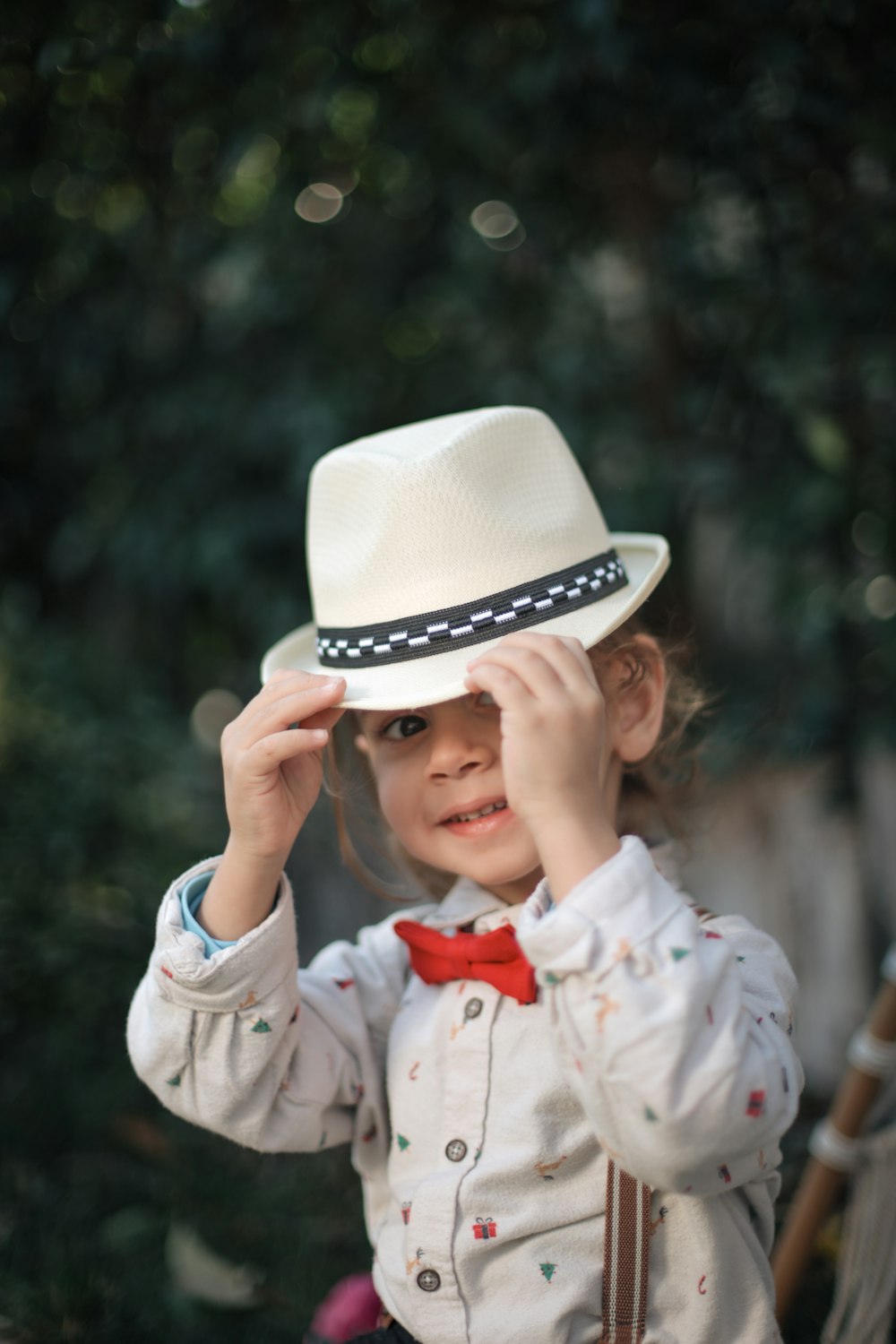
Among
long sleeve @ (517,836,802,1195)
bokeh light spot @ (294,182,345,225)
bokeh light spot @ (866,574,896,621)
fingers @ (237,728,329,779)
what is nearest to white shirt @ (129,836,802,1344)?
long sleeve @ (517,836,802,1195)

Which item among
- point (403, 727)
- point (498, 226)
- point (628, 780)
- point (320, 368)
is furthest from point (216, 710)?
point (403, 727)

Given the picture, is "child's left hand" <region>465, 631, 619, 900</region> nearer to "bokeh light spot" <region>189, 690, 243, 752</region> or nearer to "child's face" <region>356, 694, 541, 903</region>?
"child's face" <region>356, 694, 541, 903</region>

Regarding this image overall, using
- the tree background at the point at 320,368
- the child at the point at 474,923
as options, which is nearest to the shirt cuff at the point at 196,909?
the child at the point at 474,923

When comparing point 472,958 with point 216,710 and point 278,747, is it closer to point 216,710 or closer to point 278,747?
point 278,747

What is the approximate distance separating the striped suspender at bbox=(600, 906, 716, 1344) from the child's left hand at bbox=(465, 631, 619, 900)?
44 centimetres

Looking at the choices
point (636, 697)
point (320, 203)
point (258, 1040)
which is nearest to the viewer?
point (258, 1040)

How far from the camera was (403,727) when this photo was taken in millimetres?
1562

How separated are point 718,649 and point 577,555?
170cm

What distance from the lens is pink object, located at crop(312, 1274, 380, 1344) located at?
175 centimetres

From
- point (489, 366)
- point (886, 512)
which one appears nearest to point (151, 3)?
point (489, 366)

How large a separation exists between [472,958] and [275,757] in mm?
404

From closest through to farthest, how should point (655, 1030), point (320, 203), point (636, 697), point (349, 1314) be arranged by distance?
1. point (655, 1030)
2. point (636, 697)
3. point (349, 1314)
4. point (320, 203)

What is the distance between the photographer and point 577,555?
1.50 meters

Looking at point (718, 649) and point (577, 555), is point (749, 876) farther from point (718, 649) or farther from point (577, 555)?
point (577, 555)
